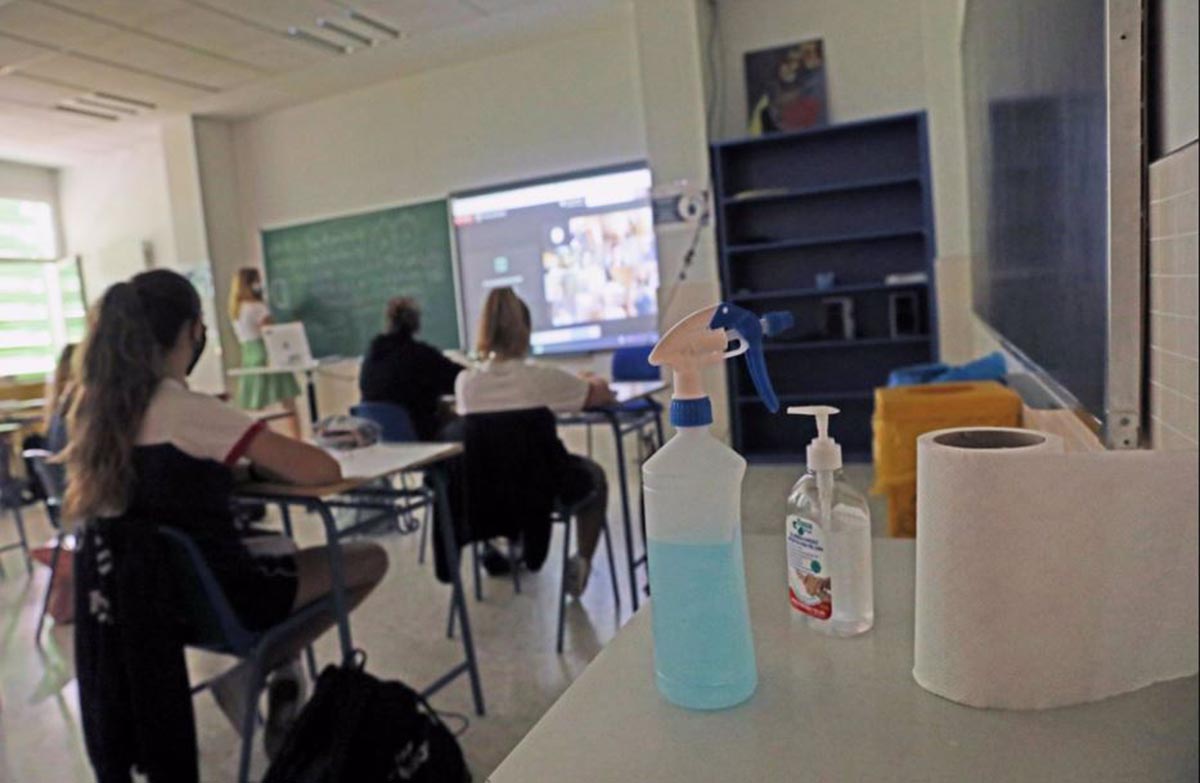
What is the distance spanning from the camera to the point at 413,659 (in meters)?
2.48

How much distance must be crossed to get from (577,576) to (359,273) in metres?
3.80

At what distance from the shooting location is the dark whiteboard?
78 cm

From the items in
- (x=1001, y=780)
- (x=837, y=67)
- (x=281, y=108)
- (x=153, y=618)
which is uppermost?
(x=281, y=108)

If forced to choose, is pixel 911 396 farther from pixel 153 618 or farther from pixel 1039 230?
pixel 153 618

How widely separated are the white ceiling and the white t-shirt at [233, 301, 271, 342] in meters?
1.26

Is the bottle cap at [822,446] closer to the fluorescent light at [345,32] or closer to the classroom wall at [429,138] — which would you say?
the fluorescent light at [345,32]

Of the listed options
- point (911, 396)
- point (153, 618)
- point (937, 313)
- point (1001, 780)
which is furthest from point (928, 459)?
point (937, 313)

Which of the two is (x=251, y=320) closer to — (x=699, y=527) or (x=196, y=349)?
(x=196, y=349)

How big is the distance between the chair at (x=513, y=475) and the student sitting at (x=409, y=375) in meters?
0.91

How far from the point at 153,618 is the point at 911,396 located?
60.4 inches

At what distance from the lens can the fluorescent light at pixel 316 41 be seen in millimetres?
4254

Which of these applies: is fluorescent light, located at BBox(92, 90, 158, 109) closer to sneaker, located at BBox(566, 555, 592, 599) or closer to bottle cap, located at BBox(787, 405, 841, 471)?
sneaker, located at BBox(566, 555, 592, 599)

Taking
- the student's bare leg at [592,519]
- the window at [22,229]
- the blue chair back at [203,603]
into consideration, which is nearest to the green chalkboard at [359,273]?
the student's bare leg at [592,519]

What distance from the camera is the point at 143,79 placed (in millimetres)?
4164
